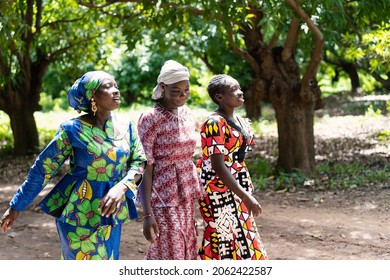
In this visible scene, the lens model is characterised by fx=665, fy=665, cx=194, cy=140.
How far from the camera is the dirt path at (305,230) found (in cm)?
608

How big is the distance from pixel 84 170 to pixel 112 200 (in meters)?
0.25

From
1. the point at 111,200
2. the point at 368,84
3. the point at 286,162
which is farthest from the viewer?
the point at 368,84

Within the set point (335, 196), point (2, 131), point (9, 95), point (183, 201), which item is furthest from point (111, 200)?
point (2, 131)

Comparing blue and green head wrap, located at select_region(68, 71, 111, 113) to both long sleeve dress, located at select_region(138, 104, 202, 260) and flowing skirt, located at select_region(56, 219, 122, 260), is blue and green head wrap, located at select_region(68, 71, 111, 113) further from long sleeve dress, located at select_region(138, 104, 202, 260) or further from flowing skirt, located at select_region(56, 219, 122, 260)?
flowing skirt, located at select_region(56, 219, 122, 260)

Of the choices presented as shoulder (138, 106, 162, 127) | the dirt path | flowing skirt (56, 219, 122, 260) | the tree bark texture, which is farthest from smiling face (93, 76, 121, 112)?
the tree bark texture

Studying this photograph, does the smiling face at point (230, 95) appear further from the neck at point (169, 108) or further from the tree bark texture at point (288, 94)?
the tree bark texture at point (288, 94)

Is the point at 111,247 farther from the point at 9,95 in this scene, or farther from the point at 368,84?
the point at 368,84

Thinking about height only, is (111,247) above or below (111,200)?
below

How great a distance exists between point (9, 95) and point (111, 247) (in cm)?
868

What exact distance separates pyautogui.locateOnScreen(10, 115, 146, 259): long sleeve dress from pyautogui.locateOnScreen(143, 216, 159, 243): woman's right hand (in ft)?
0.65

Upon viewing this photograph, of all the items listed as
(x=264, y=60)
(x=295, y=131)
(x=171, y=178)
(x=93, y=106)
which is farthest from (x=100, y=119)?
(x=295, y=131)

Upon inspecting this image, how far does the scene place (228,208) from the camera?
442 cm

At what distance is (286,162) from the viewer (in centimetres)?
955

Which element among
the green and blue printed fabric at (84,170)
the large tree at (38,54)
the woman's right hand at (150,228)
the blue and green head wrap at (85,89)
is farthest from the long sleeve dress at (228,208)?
the large tree at (38,54)
